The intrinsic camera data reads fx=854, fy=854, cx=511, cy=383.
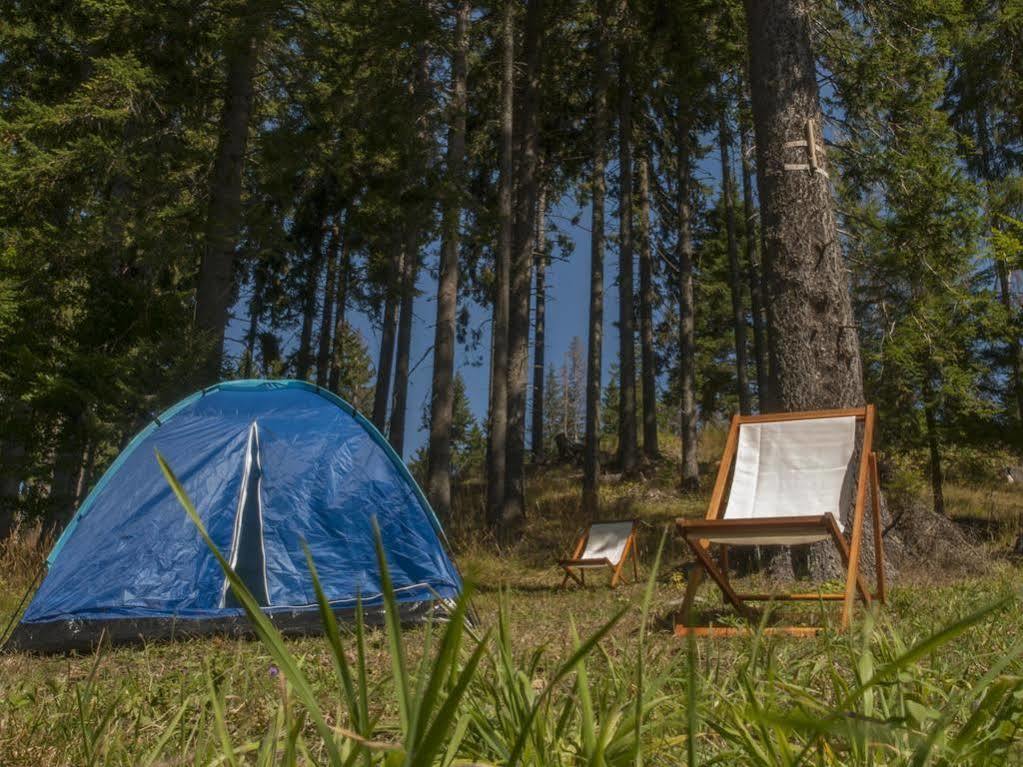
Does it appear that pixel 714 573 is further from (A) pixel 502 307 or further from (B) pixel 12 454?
(A) pixel 502 307

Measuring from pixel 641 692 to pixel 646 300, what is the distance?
18162mm

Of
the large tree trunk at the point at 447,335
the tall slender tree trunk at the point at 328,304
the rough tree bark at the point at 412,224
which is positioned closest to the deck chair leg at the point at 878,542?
the rough tree bark at the point at 412,224

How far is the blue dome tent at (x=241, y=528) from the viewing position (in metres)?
4.64

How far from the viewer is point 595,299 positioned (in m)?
16.0

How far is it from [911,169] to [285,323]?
14.6 metres

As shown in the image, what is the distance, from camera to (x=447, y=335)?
12.2m

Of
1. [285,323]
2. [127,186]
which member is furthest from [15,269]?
[285,323]

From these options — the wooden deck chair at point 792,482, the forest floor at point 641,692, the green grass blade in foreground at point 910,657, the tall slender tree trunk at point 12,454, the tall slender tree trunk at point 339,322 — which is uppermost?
the tall slender tree trunk at point 339,322

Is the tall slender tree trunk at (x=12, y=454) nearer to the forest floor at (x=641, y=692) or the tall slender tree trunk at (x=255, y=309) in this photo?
the forest floor at (x=641, y=692)

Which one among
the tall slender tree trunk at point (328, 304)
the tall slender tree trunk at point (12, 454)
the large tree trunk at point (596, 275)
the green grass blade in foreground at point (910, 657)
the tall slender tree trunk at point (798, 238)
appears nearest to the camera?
the green grass blade in foreground at point (910, 657)

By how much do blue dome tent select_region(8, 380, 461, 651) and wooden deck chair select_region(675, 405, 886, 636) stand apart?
1696mm

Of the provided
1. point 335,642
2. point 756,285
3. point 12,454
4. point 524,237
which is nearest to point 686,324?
point 756,285

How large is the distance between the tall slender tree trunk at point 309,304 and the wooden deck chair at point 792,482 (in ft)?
50.2

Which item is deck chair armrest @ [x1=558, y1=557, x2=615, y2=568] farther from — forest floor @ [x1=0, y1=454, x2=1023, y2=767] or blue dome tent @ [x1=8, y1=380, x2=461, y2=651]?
blue dome tent @ [x1=8, y1=380, x2=461, y2=651]
